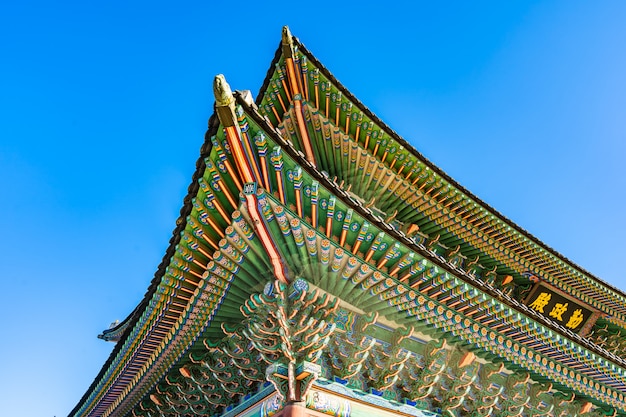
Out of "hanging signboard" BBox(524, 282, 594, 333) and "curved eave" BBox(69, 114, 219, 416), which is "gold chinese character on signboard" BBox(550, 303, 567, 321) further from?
"curved eave" BBox(69, 114, 219, 416)

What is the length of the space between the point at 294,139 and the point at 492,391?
5845mm

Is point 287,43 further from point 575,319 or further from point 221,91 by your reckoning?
point 575,319

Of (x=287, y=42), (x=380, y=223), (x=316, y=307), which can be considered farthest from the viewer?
(x=287, y=42)

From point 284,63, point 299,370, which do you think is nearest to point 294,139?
point 284,63

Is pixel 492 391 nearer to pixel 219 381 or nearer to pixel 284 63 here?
pixel 219 381

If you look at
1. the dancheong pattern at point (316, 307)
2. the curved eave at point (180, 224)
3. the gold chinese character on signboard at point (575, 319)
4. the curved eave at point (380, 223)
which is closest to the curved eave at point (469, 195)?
the dancheong pattern at point (316, 307)

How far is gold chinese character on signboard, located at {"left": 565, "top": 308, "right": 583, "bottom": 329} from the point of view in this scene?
41.4ft

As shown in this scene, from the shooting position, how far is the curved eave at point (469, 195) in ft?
28.5

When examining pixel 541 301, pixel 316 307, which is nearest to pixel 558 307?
pixel 541 301

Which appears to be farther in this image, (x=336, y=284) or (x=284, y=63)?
(x=284, y=63)

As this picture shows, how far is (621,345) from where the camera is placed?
13.4 meters

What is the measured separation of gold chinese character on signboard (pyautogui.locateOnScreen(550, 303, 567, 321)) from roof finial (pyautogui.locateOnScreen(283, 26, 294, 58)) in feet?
31.7

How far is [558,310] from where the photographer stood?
12.4 meters

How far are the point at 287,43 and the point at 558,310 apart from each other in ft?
32.8
